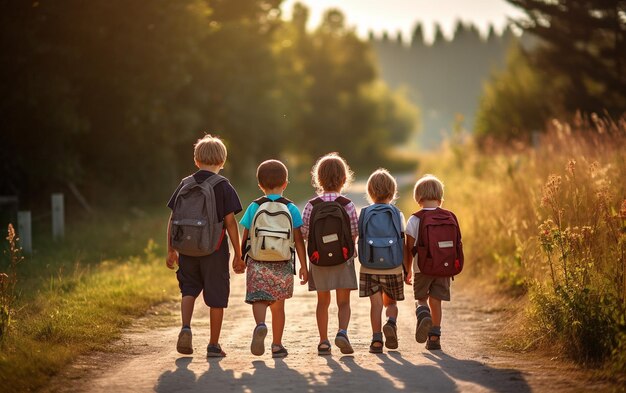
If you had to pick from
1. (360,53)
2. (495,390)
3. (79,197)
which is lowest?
(495,390)

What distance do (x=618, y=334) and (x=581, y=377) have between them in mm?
412

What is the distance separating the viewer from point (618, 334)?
270 inches

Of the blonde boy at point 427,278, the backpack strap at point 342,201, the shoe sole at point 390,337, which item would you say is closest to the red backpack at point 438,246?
the blonde boy at point 427,278

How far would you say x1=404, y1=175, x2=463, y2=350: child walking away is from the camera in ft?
26.9

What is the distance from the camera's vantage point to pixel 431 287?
27.5 feet

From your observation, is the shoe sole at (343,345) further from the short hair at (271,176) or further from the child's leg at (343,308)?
the short hair at (271,176)

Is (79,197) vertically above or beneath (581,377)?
above

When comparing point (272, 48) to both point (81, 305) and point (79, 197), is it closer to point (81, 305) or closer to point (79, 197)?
point (79, 197)

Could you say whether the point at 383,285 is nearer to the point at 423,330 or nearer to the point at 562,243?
the point at 423,330

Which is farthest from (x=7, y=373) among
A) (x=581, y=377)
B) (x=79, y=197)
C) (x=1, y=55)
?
(x=79, y=197)

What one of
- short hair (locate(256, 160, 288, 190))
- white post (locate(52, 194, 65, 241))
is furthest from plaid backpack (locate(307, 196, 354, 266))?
white post (locate(52, 194, 65, 241))

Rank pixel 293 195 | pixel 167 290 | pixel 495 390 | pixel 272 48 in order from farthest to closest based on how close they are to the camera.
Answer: pixel 272 48, pixel 293 195, pixel 167 290, pixel 495 390

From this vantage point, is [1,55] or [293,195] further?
[293,195]

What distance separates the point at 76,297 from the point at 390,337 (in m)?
4.06
